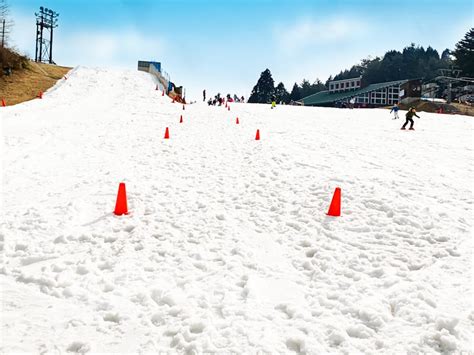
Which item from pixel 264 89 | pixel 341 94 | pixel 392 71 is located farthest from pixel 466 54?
pixel 264 89

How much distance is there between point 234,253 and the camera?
5.81m

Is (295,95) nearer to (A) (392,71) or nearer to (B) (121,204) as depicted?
(A) (392,71)

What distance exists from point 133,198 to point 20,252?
9.38ft

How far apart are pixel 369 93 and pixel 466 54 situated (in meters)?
17.4

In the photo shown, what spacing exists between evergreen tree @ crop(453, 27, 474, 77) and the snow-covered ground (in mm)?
61335

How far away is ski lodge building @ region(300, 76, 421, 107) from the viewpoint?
61.4 meters

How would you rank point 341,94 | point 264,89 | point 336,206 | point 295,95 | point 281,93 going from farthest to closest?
1. point 281,93
2. point 295,95
3. point 264,89
4. point 341,94
5. point 336,206

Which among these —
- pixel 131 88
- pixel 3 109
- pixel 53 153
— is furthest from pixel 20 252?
pixel 131 88

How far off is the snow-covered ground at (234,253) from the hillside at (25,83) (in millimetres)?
20444

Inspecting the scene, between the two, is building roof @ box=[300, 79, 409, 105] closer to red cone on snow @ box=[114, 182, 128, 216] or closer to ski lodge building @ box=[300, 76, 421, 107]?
ski lodge building @ box=[300, 76, 421, 107]

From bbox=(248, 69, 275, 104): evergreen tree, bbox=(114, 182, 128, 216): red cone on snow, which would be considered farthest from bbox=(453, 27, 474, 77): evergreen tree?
bbox=(114, 182, 128, 216): red cone on snow

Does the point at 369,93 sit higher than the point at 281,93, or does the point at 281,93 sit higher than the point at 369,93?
the point at 281,93

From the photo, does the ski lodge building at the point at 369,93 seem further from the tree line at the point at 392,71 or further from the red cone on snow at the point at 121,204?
the red cone on snow at the point at 121,204

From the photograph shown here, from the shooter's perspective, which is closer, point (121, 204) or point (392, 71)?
point (121, 204)
